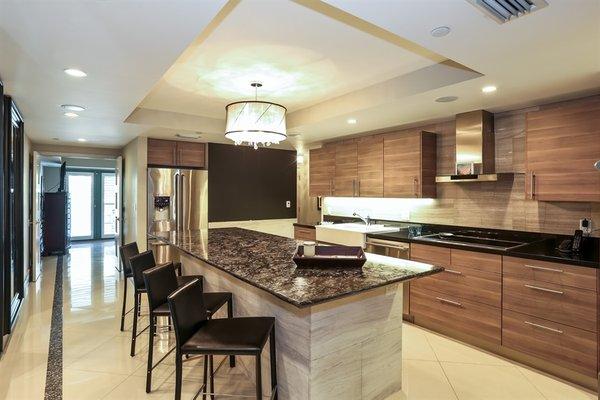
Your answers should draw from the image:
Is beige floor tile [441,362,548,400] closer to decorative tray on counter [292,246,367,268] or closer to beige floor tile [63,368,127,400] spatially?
decorative tray on counter [292,246,367,268]

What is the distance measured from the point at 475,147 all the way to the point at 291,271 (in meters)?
2.53

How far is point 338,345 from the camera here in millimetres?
1925

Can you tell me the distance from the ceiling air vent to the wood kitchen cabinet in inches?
92.3

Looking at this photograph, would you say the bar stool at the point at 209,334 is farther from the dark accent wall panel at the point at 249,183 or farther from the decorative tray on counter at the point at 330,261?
the dark accent wall panel at the point at 249,183

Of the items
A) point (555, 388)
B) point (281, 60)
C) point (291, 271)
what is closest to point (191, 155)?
point (281, 60)

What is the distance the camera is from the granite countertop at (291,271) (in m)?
1.66

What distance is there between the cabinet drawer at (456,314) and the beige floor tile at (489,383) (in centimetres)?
31

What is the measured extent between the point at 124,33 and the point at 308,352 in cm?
201

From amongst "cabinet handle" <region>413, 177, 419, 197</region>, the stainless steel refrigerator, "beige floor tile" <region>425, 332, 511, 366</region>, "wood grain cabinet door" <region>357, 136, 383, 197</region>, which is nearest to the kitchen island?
"beige floor tile" <region>425, 332, 511, 366</region>

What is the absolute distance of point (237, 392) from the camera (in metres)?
2.36

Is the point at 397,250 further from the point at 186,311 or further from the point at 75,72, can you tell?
the point at 75,72

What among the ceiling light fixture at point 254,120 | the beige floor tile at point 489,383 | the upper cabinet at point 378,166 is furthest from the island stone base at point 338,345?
the upper cabinet at point 378,166

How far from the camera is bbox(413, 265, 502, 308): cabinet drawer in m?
2.96

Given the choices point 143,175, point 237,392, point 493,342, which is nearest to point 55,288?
point 143,175
